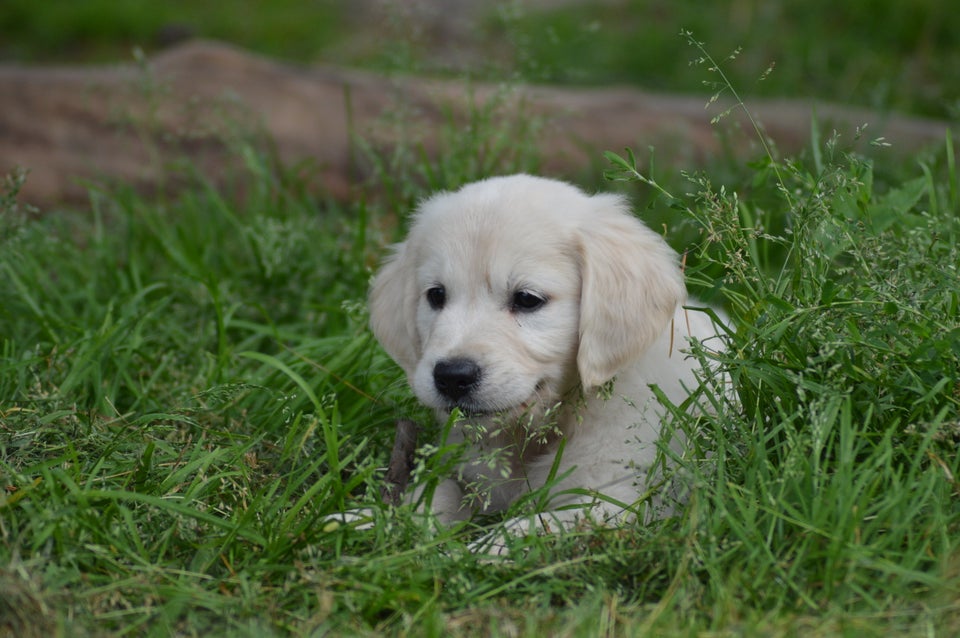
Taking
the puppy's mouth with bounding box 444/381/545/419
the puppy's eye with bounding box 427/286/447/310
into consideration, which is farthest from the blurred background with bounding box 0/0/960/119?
the puppy's mouth with bounding box 444/381/545/419

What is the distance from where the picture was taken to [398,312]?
125 inches

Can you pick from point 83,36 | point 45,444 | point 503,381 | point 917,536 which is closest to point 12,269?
point 45,444

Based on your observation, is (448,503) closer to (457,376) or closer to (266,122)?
(457,376)

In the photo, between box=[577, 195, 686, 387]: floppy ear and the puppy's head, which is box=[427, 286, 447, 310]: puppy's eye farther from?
box=[577, 195, 686, 387]: floppy ear

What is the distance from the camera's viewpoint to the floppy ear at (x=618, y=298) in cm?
277

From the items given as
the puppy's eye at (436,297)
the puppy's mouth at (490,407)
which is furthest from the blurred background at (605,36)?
the puppy's mouth at (490,407)

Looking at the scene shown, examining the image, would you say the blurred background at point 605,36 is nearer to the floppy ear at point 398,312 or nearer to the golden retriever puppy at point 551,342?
the floppy ear at point 398,312

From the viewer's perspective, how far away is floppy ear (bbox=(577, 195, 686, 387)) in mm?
2773

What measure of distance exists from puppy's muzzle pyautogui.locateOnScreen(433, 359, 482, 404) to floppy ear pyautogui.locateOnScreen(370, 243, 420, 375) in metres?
0.39

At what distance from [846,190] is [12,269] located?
2.97 metres

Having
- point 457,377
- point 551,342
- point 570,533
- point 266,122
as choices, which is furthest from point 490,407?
point 266,122

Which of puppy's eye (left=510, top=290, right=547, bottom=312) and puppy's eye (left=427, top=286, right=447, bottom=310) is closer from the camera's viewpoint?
puppy's eye (left=510, top=290, right=547, bottom=312)

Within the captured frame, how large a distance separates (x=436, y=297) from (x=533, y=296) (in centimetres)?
Answer: 32

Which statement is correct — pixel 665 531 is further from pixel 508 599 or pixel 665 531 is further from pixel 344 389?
pixel 344 389
